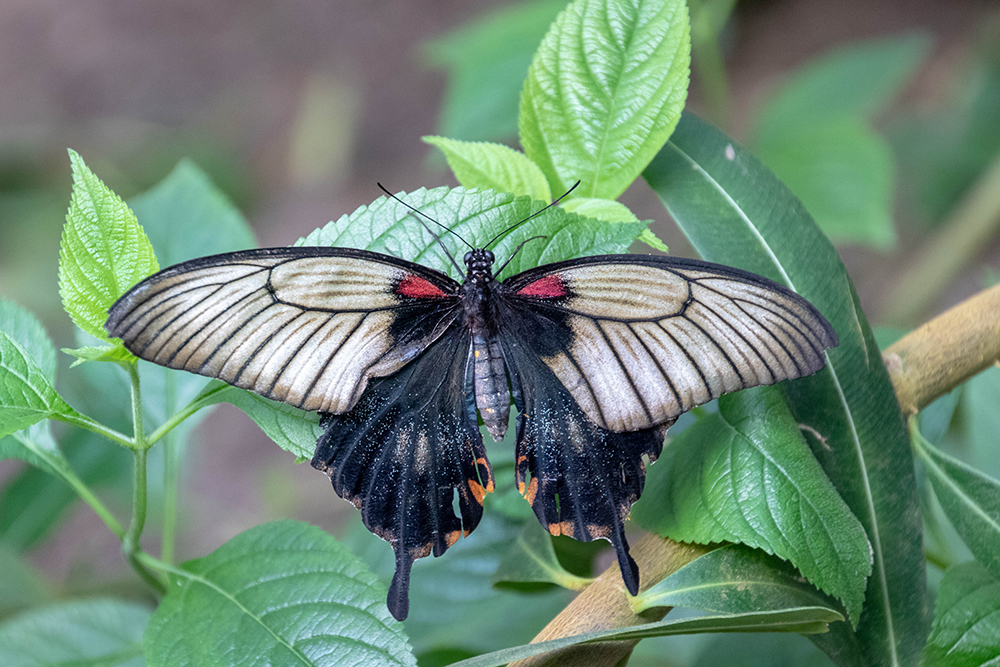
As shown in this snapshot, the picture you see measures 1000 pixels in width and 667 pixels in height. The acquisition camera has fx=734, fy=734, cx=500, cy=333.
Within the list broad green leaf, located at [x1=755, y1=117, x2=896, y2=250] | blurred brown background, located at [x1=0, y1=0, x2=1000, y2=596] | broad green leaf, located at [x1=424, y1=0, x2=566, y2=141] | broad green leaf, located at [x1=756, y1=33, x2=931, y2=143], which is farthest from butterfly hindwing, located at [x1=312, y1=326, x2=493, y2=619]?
blurred brown background, located at [x1=0, y1=0, x2=1000, y2=596]

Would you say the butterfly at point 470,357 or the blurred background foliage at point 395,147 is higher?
the blurred background foliage at point 395,147

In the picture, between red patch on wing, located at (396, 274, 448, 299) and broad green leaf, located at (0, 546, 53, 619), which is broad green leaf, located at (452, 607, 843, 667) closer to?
red patch on wing, located at (396, 274, 448, 299)

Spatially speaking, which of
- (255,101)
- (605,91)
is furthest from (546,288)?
(255,101)

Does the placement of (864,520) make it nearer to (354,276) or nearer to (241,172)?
(354,276)

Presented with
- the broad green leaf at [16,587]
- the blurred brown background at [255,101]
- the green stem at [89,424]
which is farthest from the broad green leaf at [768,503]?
the blurred brown background at [255,101]

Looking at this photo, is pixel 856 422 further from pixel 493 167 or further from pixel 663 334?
pixel 493 167

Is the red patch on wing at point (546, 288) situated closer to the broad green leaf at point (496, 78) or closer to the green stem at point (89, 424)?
the green stem at point (89, 424)
